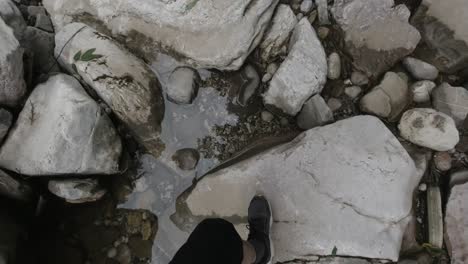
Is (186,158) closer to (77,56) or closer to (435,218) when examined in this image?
(77,56)

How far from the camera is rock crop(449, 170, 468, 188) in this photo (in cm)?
326

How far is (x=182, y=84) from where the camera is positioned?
3.47 m

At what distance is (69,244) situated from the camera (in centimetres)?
369

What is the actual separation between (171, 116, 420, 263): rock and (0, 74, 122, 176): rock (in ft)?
3.35

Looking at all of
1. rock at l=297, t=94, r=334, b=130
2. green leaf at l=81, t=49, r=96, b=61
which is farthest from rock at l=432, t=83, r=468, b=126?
green leaf at l=81, t=49, r=96, b=61

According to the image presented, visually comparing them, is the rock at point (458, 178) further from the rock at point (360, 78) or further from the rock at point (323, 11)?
the rock at point (323, 11)

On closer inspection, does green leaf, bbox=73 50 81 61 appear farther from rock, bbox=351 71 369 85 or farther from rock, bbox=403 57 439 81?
rock, bbox=403 57 439 81

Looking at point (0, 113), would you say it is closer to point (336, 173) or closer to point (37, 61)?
point (37, 61)

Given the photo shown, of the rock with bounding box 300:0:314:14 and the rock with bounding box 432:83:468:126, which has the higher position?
the rock with bounding box 300:0:314:14

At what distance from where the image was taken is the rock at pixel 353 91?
11.4ft

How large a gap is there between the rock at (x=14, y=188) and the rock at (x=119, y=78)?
100cm

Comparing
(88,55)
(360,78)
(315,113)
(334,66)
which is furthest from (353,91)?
→ (88,55)

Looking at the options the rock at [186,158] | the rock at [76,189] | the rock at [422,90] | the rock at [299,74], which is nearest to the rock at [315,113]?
the rock at [299,74]

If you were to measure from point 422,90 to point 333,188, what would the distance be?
3.77 feet
